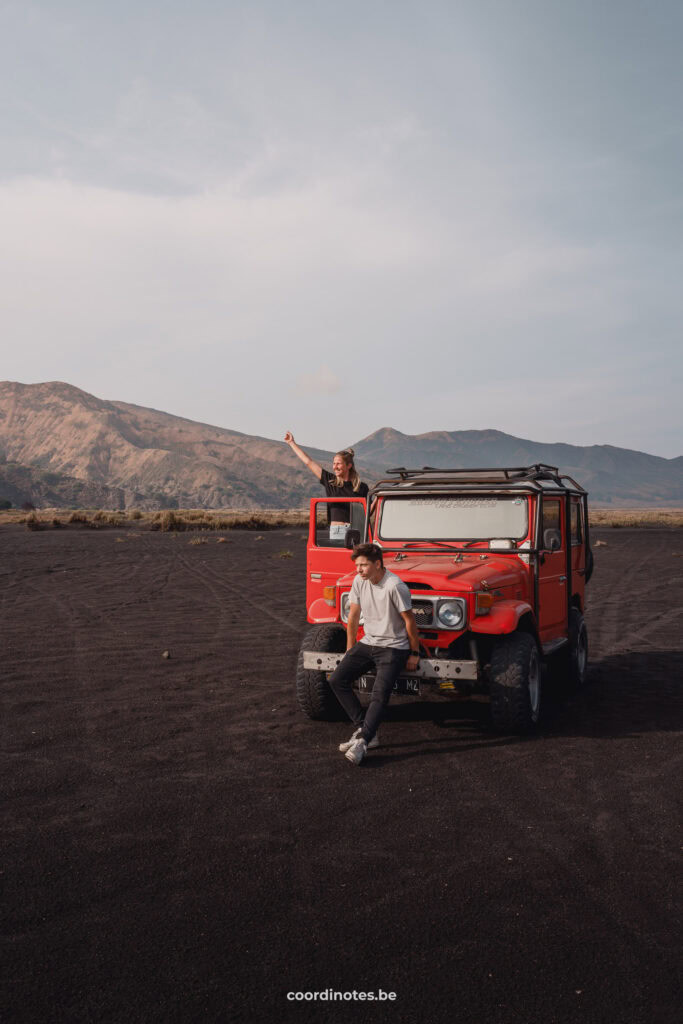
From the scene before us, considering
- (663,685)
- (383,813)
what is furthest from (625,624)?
(383,813)

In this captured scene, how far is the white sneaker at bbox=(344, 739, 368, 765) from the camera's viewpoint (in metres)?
6.21

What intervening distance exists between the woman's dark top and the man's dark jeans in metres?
2.02

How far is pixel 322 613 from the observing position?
7641 millimetres

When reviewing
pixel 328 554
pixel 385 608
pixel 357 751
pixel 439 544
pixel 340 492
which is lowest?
pixel 357 751

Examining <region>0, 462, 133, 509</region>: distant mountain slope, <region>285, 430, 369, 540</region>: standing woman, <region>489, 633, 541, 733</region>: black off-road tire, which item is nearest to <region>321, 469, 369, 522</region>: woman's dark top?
<region>285, 430, 369, 540</region>: standing woman

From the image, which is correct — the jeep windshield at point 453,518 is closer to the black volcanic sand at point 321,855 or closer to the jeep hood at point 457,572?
the jeep hood at point 457,572

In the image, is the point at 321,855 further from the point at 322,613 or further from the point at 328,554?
the point at 328,554

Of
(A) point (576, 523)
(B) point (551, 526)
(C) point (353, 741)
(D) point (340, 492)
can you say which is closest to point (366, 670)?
(C) point (353, 741)

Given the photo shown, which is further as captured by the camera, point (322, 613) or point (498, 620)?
point (322, 613)

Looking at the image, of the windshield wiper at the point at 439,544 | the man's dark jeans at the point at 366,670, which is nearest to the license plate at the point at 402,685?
the man's dark jeans at the point at 366,670

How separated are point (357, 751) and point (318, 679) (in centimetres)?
125

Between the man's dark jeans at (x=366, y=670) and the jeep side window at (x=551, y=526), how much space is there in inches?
86.2

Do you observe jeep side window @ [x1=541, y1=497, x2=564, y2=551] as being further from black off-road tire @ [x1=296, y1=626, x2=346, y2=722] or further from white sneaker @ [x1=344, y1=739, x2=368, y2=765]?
white sneaker @ [x1=344, y1=739, x2=368, y2=765]

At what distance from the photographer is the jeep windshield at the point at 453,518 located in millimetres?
7820
